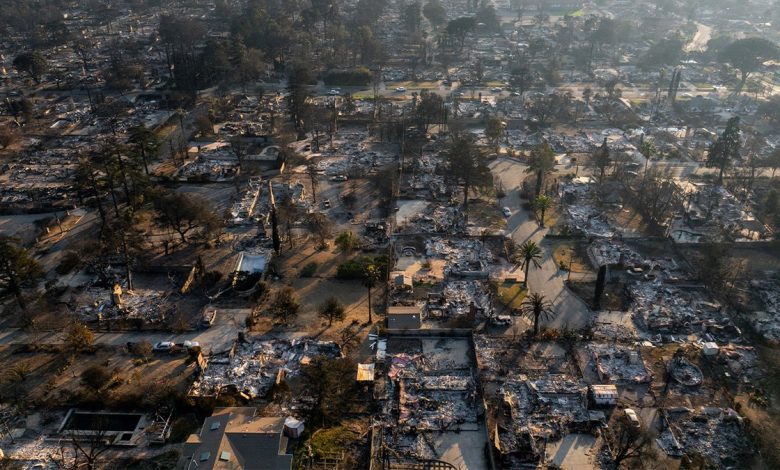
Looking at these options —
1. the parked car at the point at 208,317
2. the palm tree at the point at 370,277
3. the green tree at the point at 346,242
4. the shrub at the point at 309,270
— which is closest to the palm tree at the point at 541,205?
the green tree at the point at 346,242

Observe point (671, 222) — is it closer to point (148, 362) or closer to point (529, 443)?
point (529, 443)

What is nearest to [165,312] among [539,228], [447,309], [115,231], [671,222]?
[115,231]

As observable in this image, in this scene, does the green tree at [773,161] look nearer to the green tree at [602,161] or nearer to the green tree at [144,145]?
the green tree at [602,161]

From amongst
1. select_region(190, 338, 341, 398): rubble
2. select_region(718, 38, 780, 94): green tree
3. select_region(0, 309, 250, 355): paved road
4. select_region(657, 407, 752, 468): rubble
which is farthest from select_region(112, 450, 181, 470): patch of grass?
select_region(718, 38, 780, 94): green tree

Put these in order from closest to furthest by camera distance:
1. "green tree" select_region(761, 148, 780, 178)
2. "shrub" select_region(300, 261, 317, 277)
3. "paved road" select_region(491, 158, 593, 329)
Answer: "paved road" select_region(491, 158, 593, 329) → "shrub" select_region(300, 261, 317, 277) → "green tree" select_region(761, 148, 780, 178)

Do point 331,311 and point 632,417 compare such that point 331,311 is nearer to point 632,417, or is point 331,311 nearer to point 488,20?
point 632,417

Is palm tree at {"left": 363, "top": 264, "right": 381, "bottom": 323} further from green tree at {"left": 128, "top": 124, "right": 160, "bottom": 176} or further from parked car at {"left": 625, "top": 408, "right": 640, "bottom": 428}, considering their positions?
green tree at {"left": 128, "top": 124, "right": 160, "bottom": 176}
